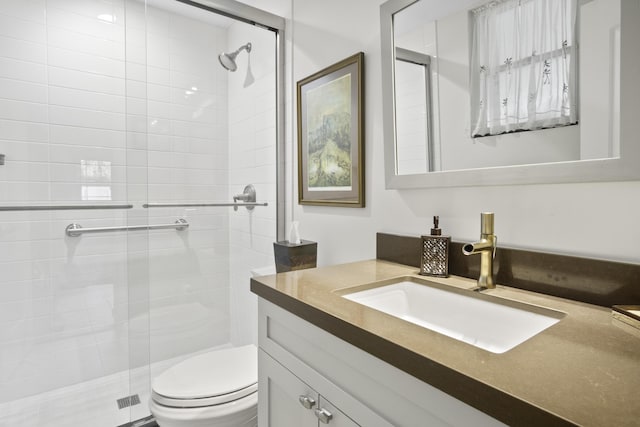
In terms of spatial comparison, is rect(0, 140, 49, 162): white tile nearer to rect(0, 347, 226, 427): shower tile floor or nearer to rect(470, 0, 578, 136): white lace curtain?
rect(0, 347, 226, 427): shower tile floor

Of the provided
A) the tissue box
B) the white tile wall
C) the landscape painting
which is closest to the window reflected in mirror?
the landscape painting

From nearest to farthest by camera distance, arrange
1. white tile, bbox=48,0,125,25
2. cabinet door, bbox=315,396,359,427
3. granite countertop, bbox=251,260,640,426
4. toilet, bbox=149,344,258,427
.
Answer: granite countertop, bbox=251,260,640,426 < cabinet door, bbox=315,396,359,427 < toilet, bbox=149,344,258,427 < white tile, bbox=48,0,125,25

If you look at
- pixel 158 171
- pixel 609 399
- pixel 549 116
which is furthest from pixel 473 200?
pixel 158 171

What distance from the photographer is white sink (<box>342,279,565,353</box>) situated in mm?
800

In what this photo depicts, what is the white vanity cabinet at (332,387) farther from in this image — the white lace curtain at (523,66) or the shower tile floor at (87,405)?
the shower tile floor at (87,405)

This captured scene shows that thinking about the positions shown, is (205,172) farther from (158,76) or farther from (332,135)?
(332,135)

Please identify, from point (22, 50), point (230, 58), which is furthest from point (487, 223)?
point (22, 50)

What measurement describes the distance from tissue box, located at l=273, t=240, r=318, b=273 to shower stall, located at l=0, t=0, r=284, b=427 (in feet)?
1.51

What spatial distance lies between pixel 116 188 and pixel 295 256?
3.40 ft

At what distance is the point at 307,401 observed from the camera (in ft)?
2.67

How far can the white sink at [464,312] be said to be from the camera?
0.80m

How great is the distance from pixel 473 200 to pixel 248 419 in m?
1.10

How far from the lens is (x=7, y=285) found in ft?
5.67

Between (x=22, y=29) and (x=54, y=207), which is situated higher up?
(x=22, y=29)
